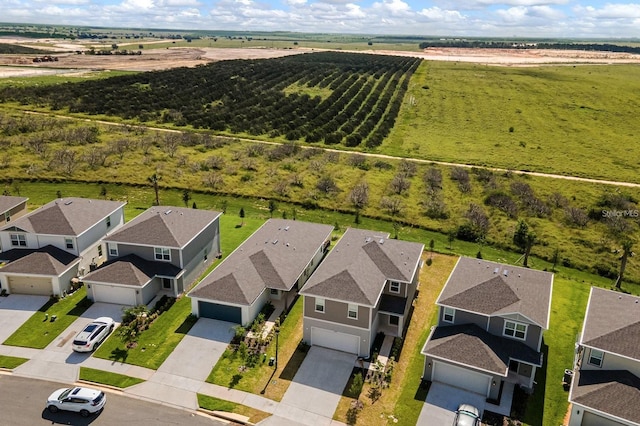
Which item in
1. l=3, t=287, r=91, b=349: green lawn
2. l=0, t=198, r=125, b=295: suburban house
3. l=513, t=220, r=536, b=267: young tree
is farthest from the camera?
l=513, t=220, r=536, b=267: young tree

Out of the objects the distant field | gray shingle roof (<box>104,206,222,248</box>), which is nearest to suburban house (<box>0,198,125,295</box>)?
gray shingle roof (<box>104,206,222,248</box>)

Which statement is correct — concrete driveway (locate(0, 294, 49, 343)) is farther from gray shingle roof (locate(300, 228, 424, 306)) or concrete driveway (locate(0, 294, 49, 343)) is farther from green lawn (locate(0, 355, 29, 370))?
gray shingle roof (locate(300, 228, 424, 306))

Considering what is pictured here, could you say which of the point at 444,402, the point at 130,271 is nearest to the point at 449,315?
the point at 444,402

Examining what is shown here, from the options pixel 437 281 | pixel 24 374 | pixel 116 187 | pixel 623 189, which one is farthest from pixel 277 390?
pixel 623 189

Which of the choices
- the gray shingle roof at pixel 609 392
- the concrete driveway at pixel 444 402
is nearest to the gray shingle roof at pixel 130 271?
the concrete driveway at pixel 444 402

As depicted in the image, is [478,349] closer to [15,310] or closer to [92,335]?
[92,335]

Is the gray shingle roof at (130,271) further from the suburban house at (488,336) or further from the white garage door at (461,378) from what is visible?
the white garage door at (461,378)
